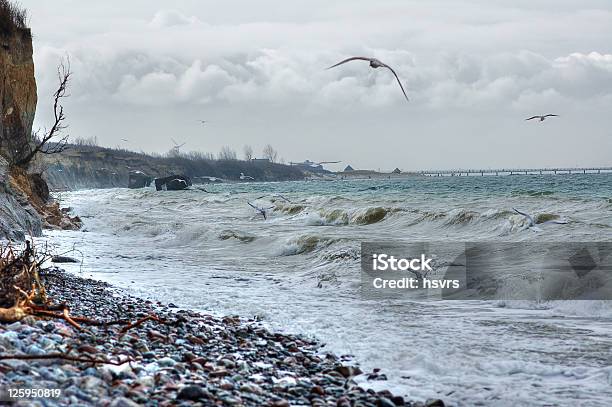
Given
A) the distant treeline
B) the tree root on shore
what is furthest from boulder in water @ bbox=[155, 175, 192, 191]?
the tree root on shore

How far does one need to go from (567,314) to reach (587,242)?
20.7 ft

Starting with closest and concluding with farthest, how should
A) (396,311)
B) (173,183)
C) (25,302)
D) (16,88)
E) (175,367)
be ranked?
(175,367) < (25,302) < (396,311) < (16,88) < (173,183)

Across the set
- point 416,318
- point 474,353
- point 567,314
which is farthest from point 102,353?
point 567,314

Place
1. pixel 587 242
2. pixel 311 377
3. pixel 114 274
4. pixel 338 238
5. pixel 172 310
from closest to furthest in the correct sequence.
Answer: pixel 311 377, pixel 172 310, pixel 114 274, pixel 587 242, pixel 338 238

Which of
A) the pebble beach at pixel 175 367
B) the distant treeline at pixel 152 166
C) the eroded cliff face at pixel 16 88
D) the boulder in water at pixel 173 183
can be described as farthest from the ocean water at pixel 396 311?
the distant treeline at pixel 152 166

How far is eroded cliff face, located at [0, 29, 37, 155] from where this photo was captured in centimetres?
2330

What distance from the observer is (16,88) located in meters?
24.8

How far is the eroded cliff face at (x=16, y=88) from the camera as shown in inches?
917

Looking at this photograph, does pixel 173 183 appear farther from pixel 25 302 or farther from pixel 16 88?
pixel 25 302

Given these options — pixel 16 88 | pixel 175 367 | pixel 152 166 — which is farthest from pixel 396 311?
pixel 152 166

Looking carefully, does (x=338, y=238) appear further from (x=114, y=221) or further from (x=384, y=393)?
(x=114, y=221)

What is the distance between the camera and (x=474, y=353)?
21.0 ft

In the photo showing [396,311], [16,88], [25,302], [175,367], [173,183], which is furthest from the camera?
[173,183]

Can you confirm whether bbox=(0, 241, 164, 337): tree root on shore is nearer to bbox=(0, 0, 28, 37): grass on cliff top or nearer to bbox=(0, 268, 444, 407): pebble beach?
bbox=(0, 268, 444, 407): pebble beach
